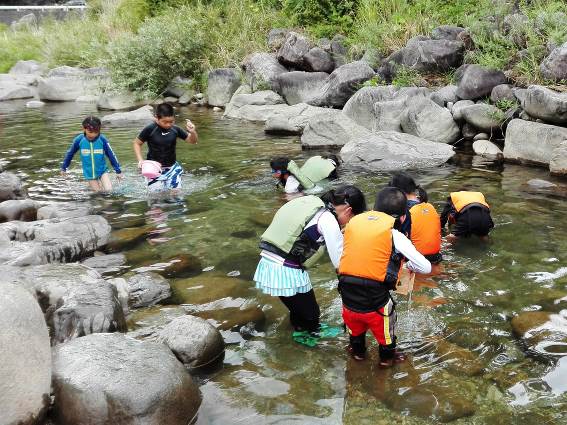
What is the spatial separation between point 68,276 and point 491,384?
3.36 metres

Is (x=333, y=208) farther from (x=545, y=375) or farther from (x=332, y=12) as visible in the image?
(x=332, y=12)

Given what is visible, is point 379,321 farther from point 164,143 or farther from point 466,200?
point 164,143

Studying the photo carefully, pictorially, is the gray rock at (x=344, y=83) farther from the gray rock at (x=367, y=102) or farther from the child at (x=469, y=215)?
the child at (x=469, y=215)

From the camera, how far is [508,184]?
343 inches

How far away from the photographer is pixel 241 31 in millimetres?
19469

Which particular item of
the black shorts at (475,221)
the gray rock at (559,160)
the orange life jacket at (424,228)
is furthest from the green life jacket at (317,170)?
the gray rock at (559,160)

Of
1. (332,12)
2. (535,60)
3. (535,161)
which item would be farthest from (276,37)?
(535,161)

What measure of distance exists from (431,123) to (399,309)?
6.73 meters

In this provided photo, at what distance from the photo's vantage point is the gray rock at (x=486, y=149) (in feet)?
33.3

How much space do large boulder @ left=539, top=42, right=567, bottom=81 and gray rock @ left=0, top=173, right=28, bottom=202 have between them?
347 inches

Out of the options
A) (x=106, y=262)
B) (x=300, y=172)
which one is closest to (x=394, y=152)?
(x=300, y=172)

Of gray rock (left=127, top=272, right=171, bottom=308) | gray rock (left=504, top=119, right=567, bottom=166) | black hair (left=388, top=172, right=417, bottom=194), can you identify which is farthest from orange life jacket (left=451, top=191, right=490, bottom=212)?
gray rock (left=504, top=119, right=567, bottom=166)

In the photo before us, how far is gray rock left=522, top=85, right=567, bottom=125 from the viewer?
921cm

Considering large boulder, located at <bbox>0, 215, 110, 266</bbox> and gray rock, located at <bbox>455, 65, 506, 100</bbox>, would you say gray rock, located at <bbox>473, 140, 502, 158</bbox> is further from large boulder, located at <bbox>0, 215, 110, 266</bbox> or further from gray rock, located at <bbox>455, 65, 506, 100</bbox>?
large boulder, located at <bbox>0, 215, 110, 266</bbox>
